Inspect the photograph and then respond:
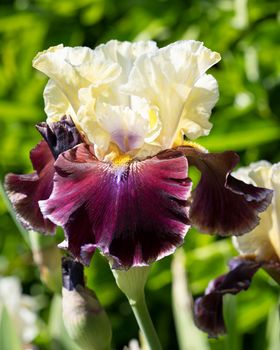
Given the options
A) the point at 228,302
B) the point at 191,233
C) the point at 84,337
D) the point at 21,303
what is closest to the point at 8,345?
the point at 84,337

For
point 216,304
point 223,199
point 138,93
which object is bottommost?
point 216,304

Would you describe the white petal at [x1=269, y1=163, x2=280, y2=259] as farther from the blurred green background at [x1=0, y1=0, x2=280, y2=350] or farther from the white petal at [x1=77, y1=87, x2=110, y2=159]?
the blurred green background at [x1=0, y1=0, x2=280, y2=350]

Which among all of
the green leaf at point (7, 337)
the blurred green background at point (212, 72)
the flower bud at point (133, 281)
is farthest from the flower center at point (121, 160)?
the blurred green background at point (212, 72)

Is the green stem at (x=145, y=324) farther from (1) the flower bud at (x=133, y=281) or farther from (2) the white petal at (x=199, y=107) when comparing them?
(2) the white petal at (x=199, y=107)

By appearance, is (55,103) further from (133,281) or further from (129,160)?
(133,281)

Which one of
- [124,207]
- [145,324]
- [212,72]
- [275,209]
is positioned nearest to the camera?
[124,207]

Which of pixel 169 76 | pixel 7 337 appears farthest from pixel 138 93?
pixel 7 337

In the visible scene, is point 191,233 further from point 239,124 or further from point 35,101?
point 35,101
